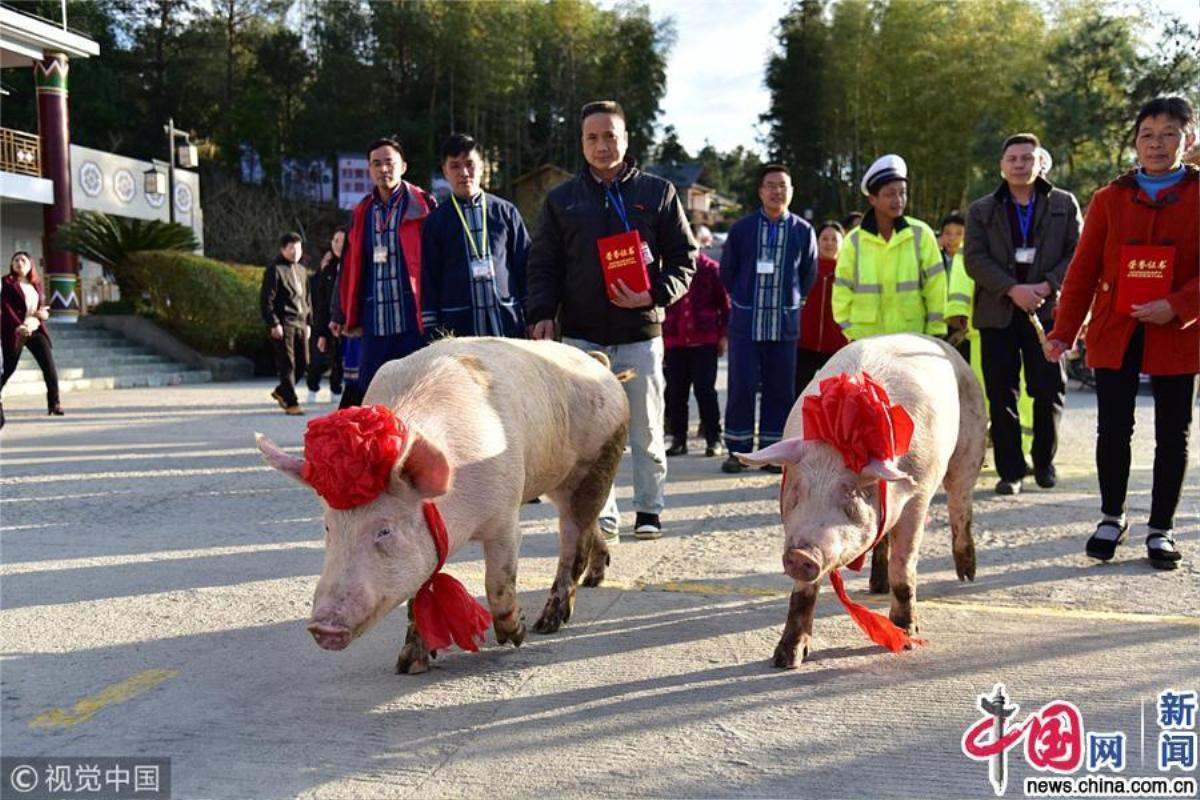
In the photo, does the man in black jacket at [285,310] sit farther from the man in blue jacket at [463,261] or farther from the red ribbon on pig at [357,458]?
the red ribbon on pig at [357,458]

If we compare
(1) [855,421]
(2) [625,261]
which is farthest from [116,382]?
(1) [855,421]

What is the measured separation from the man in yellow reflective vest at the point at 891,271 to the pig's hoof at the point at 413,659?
3810 millimetres

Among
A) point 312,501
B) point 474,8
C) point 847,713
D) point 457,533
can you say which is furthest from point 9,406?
point 474,8

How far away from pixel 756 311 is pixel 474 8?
3352cm

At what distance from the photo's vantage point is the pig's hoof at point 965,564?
14.7ft

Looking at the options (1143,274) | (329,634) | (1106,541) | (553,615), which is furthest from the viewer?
(1106,541)

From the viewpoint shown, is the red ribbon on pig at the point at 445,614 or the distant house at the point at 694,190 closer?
the red ribbon on pig at the point at 445,614

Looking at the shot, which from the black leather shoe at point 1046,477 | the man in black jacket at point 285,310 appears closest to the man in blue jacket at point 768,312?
the black leather shoe at point 1046,477

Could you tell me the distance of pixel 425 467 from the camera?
3.02 metres

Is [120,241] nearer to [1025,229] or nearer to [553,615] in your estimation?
[1025,229]

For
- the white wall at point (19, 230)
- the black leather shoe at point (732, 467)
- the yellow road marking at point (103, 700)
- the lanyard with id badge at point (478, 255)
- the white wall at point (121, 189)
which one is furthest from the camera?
the white wall at point (19, 230)

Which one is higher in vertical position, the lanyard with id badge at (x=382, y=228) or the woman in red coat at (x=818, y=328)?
the lanyard with id badge at (x=382, y=228)

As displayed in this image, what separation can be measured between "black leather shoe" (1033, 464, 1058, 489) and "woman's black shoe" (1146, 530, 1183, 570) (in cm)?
190

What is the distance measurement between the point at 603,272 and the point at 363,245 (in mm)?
1706
